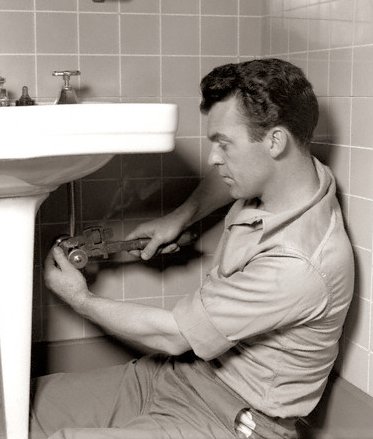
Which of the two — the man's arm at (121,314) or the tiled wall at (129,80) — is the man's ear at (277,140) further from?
the tiled wall at (129,80)

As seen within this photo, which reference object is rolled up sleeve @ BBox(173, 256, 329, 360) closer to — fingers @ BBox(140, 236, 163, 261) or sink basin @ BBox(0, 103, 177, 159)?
sink basin @ BBox(0, 103, 177, 159)

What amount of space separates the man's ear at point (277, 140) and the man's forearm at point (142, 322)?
37 centimetres

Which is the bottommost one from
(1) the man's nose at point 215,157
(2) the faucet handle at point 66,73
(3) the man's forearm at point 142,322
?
(3) the man's forearm at point 142,322

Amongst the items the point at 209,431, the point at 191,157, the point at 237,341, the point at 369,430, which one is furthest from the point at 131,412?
the point at 191,157

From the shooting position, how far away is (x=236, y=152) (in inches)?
57.0

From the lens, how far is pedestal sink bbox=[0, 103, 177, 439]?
1.31 meters

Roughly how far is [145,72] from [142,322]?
0.85 m

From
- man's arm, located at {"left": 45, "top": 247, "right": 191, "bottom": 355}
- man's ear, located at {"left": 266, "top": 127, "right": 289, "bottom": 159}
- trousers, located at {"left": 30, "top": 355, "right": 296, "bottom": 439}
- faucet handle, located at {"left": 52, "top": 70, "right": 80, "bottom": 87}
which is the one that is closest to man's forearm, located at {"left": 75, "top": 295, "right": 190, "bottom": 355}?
man's arm, located at {"left": 45, "top": 247, "right": 191, "bottom": 355}

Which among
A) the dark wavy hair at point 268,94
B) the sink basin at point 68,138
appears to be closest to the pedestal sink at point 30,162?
the sink basin at point 68,138

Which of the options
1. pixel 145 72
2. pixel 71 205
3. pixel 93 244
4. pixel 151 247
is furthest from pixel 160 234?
A: pixel 145 72

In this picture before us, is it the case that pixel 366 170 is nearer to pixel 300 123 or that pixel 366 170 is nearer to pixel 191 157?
pixel 300 123

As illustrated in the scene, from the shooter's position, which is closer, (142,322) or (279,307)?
(279,307)

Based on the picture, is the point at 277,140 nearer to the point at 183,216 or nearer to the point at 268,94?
the point at 268,94

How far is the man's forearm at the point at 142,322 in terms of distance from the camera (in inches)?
55.4
